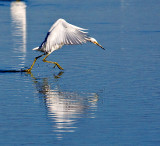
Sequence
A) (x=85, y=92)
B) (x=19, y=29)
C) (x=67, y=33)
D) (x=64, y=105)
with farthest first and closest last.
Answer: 1. (x=19, y=29)
2. (x=67, y=33)
3. (x=85, y=92)
4. (x=64, y=105)

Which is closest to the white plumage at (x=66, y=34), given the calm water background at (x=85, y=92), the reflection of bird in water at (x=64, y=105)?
the calm water background at (x=85, y=92)

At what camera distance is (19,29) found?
96.9 feet

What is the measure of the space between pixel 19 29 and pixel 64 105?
56.1 feet

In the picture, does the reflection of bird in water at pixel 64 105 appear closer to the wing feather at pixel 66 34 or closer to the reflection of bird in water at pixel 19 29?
the wing feather at pixel 66 34

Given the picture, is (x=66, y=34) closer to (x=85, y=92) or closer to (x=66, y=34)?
(x=66, y=34)

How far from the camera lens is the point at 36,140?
1018cm

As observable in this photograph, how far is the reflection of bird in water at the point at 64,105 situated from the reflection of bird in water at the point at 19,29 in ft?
18.2

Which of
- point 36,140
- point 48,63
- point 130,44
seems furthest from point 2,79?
point 130,44

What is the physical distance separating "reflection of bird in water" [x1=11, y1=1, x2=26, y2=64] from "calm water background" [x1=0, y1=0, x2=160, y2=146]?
45 mm

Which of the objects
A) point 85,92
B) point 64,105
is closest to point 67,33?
point 85,92

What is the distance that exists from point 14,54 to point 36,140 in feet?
35.4

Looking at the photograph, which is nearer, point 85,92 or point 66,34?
point 85,92

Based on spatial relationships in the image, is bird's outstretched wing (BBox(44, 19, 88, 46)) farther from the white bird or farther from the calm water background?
the calm water background

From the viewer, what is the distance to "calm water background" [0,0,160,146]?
1060 centimetres
